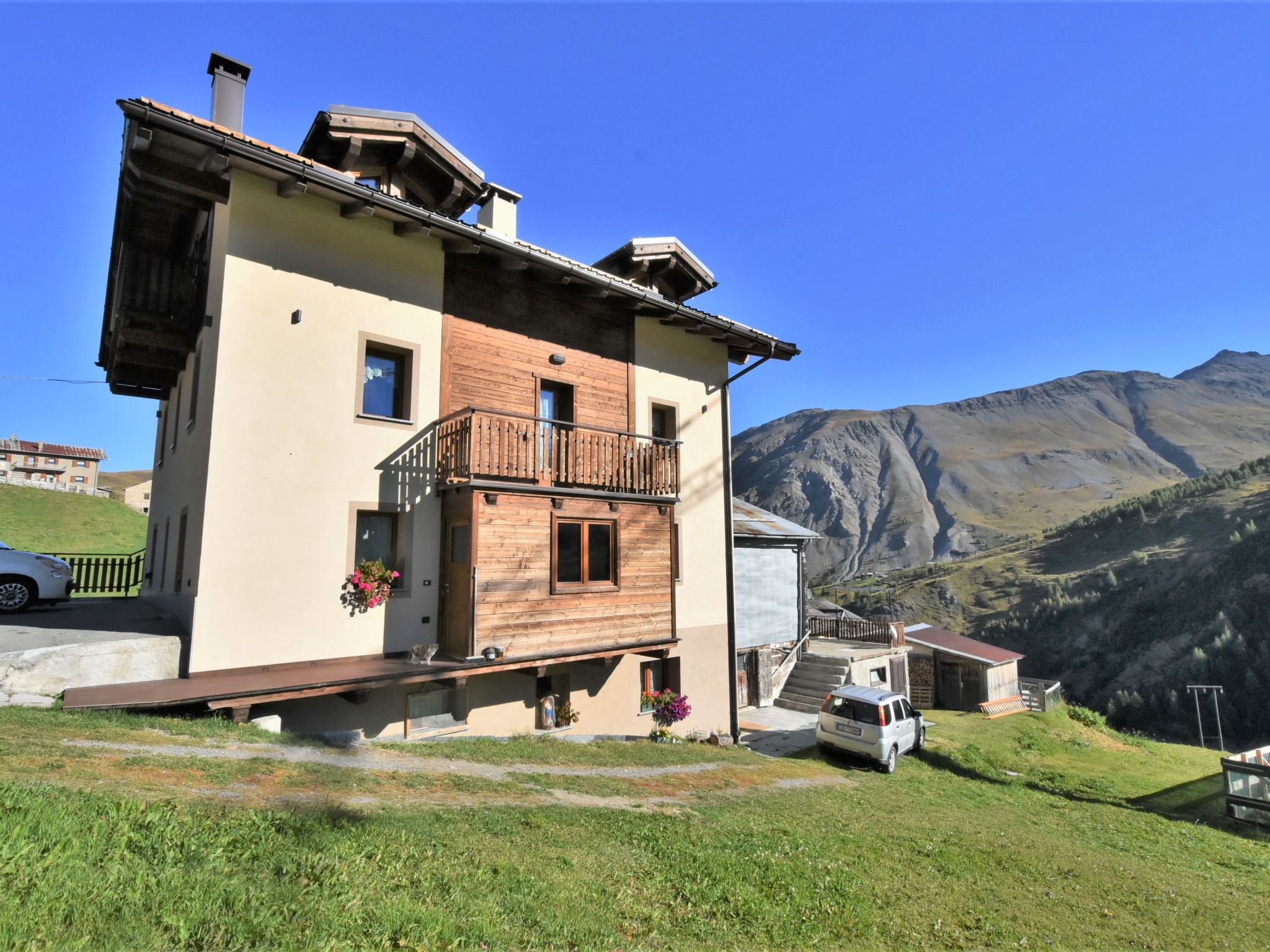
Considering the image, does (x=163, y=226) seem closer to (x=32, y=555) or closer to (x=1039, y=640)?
(x=32, y=555)

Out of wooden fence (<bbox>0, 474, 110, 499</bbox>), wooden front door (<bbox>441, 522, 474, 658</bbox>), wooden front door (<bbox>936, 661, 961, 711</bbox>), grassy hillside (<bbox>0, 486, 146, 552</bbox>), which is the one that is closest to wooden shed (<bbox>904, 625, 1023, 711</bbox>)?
wooden front door (<bbox>936, 661, 961, 711</bbox>)

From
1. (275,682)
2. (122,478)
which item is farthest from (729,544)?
(122,478)

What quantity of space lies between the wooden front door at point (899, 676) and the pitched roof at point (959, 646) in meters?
2.64

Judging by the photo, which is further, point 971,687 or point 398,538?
point 971,687

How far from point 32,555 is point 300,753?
8.07m

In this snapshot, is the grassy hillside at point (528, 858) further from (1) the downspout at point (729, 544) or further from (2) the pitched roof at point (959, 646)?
(2) the pitched roof at point (959, 646)

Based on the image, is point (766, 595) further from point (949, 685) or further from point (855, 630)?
point (949, 685)

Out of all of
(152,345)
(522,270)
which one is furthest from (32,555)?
(522,270)

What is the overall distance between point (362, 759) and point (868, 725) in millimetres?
11575

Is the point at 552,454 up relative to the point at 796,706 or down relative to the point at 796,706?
up

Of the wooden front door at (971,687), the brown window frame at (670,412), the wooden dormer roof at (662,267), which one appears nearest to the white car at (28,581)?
the brown window frame at (670,412)

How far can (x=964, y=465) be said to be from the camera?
5965 inches

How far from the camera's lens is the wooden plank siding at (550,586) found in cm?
1079

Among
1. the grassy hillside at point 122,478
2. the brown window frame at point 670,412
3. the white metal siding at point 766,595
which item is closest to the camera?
the brown window frame at point 670,412
